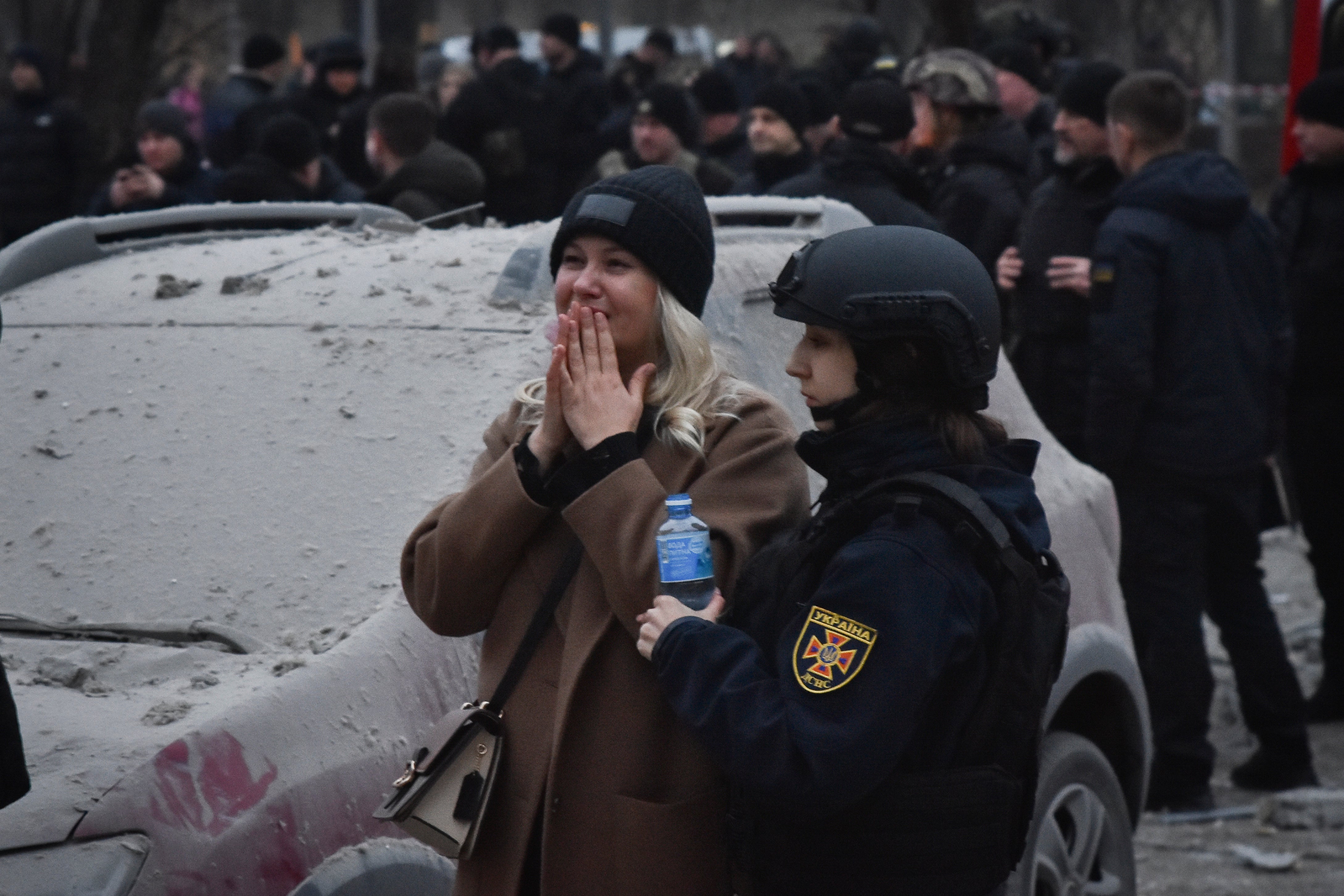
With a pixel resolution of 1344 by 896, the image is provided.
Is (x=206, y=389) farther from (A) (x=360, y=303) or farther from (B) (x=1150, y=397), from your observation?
(B) (x=1150, y=397)

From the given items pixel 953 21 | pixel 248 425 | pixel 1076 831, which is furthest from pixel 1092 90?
pixel 953 21

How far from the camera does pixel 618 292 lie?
9.11 feet

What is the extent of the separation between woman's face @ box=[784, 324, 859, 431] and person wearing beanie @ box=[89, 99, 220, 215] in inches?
272

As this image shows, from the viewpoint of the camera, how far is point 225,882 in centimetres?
263

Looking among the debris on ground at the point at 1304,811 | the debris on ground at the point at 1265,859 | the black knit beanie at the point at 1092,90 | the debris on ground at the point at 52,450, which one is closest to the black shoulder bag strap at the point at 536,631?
the debris on ground at the point at 52,450

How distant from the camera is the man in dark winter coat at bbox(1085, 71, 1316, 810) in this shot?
5.81m

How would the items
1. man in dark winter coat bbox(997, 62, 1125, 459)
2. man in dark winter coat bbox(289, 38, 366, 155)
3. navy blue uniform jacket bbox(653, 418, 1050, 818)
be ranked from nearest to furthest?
navy blue uniform jacket bbox(653, 418, 1050, 818) → man in dark winter coat bbox(997, 62, 1125, 459) → man in dark winter coat bbox(289, 38, 366, 155)

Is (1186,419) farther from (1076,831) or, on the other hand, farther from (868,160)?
(1076,831)

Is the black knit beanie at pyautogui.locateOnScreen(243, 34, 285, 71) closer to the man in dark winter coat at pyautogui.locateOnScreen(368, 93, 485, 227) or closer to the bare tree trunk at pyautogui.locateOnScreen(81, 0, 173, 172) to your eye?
the bare tree trunk at pyautogui.locateOnScreen(81, 0, 173, 172)

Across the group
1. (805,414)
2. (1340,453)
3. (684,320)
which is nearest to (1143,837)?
(1340,453)

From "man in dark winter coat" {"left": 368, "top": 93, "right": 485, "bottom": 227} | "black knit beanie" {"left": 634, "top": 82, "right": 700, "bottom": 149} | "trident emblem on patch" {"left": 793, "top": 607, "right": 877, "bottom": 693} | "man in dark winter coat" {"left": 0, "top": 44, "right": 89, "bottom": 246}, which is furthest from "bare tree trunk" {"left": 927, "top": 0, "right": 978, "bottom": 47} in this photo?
"trident emblem on patch" {"left": 793, "top": 607, "right": 877, "bottom": 693}

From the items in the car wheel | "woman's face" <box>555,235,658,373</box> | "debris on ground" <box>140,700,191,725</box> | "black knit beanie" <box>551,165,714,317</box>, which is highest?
"black knit beanie" <box>551,165,714,317</box>

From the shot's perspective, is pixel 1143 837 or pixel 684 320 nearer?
pixel 684 320

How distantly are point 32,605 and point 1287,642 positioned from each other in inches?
232
